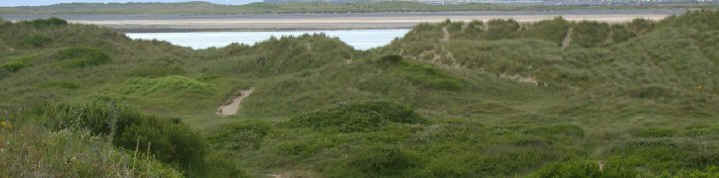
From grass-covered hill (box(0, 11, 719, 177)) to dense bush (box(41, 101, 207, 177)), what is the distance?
3 cm

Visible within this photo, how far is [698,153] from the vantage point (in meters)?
9.80

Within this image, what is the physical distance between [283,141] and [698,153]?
6.59m

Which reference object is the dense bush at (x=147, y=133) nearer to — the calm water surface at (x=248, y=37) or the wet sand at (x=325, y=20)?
the calm water surface at (x=248, y=37)

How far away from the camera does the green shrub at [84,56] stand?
27203mm

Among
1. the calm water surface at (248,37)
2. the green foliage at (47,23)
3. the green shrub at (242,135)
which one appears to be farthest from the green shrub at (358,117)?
the green foliage at (47,23)

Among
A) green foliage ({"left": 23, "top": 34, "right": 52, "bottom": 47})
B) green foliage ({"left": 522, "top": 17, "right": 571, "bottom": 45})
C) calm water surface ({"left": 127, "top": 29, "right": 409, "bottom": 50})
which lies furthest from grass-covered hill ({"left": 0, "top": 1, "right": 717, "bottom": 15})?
green foliage ({"left": 23, "top": 34, "right": 52, "bottom": 47})

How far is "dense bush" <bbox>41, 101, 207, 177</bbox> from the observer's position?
8.93 meters

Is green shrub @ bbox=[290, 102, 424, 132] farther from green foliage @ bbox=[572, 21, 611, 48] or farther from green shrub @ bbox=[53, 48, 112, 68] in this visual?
green foliage @ bbox=[572, 21, 611, 48]

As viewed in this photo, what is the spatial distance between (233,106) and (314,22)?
3113 centimetres

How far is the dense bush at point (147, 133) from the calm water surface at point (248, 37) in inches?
1070

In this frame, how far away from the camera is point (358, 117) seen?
14.8m

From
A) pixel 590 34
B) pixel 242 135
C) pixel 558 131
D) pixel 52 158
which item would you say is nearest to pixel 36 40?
pixel 590 34

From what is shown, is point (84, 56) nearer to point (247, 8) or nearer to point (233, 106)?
point (233, 106)

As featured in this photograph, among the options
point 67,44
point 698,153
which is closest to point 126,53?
point 67,44
